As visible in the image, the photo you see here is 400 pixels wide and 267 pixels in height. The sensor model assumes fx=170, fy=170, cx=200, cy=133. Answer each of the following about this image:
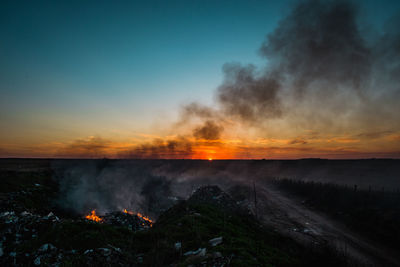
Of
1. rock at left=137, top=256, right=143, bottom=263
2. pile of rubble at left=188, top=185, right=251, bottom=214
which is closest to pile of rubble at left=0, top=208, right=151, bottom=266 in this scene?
rock at left=137, top=256, right=143, bottom=263

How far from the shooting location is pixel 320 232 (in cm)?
1266

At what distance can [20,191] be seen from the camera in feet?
54.5

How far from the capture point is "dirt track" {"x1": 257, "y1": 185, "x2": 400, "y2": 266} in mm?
9547

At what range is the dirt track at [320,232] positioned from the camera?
955 centimetres

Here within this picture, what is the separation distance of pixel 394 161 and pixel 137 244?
93390mm

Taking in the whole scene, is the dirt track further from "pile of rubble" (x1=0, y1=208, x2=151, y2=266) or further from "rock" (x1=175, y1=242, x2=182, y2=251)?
"pile of rubble" (x1=0, y1=208, x2=151, y2=266)

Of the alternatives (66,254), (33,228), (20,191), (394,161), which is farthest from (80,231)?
(394,161)

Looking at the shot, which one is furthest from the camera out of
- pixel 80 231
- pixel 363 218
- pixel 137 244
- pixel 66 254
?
pixel 363 218

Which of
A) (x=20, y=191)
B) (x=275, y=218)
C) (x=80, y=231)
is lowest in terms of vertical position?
(x=275, y=218)

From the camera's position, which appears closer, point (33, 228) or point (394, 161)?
point (33, 228)

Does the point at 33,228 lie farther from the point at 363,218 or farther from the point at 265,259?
the point at 363,218

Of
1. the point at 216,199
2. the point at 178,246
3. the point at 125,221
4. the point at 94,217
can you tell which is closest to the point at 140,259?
the point at 178,246

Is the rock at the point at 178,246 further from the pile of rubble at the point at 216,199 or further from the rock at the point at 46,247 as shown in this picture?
the pile of rubble at the point at 216,199

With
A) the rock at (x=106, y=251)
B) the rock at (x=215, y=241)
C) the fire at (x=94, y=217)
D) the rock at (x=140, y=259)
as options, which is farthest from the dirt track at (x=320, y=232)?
the fire at (x=94, y=217)
